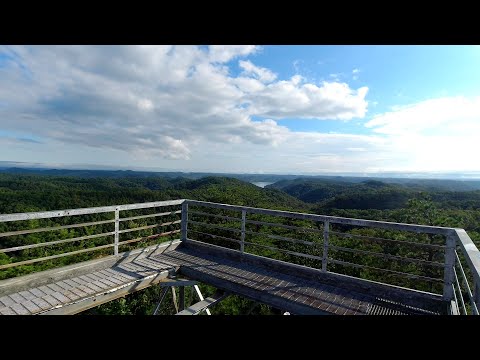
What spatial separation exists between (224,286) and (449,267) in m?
3.48

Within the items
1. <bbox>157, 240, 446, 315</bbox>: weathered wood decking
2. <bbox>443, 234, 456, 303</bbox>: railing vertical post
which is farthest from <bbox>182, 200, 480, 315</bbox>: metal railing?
<bbox>157, 240, 446, 315</bbox>: weathered wood decking

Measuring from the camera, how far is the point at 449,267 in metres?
4.37

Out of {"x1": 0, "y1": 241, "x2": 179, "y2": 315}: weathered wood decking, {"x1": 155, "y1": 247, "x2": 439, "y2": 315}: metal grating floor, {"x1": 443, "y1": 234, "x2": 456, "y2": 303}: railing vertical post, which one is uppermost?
{"x1": 443, "y1": 234, "x2": 456, "y2": 303}: railing vertical post

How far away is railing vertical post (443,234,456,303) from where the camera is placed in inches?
169

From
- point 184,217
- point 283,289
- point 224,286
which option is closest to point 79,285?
point 224,286

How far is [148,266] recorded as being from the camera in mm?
5980

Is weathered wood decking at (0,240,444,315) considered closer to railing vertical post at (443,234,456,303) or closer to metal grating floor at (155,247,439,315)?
metal grating floor at (155,247,439,315)

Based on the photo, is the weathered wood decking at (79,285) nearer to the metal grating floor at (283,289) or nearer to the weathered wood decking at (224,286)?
the weathered wood decking at (224,286)

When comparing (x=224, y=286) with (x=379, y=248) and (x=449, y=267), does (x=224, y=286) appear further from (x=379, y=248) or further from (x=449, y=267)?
(x=379, y=248)

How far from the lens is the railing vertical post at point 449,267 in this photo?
430cm

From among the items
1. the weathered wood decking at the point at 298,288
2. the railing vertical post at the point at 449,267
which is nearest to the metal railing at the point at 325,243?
the railing vertical post at the point at 449,267

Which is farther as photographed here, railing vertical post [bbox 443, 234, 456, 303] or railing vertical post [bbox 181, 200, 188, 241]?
railing vertical post [bbox 181, 200, 188, 241]
